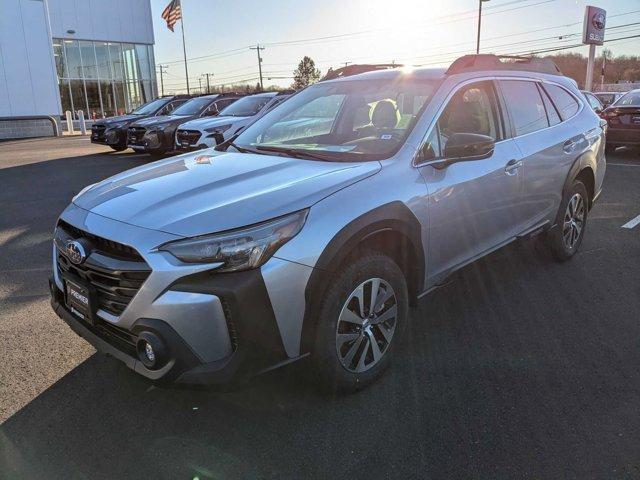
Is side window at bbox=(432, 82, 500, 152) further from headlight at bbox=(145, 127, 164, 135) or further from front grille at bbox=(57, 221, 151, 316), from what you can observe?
headlight at bbox=(145, 127, 164, 135)

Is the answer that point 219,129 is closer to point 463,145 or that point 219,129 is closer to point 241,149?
point 241,149

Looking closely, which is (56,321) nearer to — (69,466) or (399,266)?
(69,466)

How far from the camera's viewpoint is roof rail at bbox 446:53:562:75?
3752mm

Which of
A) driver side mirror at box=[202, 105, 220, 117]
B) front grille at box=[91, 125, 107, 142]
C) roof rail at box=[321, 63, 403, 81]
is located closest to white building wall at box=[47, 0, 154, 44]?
front grille at box=[91, 125, 107, 142]

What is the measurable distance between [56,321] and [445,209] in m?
2.94

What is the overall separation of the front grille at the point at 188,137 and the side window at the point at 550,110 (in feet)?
28.2

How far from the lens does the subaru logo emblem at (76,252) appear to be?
2592mm

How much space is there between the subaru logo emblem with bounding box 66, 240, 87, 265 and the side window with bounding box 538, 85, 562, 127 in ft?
12.8

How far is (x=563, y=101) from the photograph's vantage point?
194 inches

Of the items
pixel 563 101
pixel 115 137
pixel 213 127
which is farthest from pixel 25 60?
pixel 563 101

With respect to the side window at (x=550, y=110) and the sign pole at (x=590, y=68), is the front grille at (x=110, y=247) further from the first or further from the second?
the sign pole at (x=590, y=68)

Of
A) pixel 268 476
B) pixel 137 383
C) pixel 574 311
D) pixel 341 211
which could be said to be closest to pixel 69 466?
pixel 137 383

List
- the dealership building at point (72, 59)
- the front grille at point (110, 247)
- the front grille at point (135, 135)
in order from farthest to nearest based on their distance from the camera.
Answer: the dealership building at point (72, 59), the front grille at point (135, 135), the front grille at point (110, 247)

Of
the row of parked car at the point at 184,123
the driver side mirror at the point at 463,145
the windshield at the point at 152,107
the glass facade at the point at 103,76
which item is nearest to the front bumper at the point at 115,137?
the row of parked car at the point at 184,123
